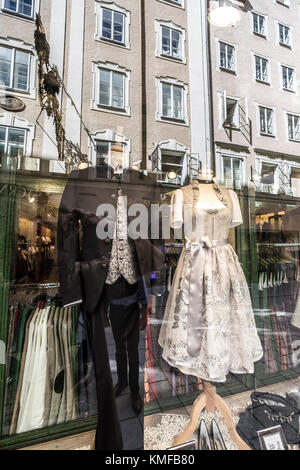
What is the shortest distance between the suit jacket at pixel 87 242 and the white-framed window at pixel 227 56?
1.35 m

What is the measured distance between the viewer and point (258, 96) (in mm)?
1985

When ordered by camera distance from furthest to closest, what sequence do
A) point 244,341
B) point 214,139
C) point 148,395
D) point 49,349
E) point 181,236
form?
1. point 214,139
2. point 148,395
3. point 181,236
4. point 49,349
5. point 244,341

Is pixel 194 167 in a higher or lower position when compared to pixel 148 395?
higher

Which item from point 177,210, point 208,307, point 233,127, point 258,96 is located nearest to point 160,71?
point 233,127

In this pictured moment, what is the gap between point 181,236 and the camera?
156cm

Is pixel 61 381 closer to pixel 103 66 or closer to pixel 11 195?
pixel 11 195

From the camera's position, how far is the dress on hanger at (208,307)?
1.28 meters

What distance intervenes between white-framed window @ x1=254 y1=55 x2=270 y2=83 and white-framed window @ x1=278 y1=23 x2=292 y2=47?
236 mm

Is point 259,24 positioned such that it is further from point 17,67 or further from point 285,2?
point 17,67

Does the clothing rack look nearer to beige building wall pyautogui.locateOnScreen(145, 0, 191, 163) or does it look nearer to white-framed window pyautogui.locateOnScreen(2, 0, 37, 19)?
beige building wall pyautogui.locateOnScreen(145, 0, 191, 163)

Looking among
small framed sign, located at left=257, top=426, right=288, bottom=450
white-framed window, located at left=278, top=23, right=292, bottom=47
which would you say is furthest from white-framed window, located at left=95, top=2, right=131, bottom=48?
small framed sign, located at left=257, top=426, right=288, bottom=450

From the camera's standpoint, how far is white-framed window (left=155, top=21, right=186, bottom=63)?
5.67ft
